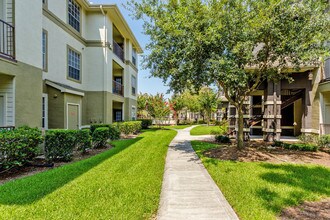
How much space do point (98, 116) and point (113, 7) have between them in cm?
839

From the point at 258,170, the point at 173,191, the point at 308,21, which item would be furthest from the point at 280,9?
the point at 173,191

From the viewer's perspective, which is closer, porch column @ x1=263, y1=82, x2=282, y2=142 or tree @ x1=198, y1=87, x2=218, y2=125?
porch column @ x1=263, y1=82, x2=282, y2=142

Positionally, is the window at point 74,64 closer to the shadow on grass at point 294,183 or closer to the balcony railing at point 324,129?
the shadow on grass at point 294,183

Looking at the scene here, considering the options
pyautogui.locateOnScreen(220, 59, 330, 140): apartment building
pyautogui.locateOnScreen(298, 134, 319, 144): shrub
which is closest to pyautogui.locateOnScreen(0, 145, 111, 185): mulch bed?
pyautogui.locateOnScreen(220, 59, 330, 140): apartment building

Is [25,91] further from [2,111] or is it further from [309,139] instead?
[309,139]

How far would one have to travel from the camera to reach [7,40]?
764 centimetres

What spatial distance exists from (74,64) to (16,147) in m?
9.45

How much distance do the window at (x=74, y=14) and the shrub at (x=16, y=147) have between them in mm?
9931

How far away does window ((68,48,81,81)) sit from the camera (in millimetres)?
13609

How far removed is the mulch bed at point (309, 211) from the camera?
12.5ft

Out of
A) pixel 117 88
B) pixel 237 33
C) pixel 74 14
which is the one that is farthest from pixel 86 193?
pixel 117 88

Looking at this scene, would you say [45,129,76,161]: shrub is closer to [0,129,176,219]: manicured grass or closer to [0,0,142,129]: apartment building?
[0,129,176,219]: manicured grass

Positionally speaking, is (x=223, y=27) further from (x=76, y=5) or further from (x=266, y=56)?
→ (x=76, y=5)

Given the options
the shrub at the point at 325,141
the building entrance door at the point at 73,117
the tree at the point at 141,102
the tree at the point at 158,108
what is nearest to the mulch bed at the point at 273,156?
the shrub at the point at 325,141
